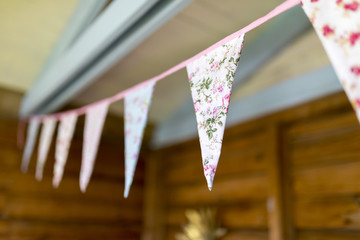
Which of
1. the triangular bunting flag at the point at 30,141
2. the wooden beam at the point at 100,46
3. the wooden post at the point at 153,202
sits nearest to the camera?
the wooden beam at the point at 100,46

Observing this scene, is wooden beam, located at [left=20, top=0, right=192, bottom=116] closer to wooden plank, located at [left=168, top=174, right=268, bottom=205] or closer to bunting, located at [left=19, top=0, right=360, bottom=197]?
bunting, located at [left=19, top=0, right=360, bottom=197]

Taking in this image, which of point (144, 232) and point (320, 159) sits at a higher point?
point (320, 159)

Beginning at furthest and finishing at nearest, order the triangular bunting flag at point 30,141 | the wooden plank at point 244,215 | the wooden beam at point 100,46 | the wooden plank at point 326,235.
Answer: the triangular bunting flag at point 30,141 < the wooden plank at point 244,215 < the wooden plank at point 326,235 < the wooden beam at point 100,46

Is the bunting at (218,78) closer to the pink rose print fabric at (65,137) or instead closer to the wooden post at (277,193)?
the pink rose print fabric at (65,137)

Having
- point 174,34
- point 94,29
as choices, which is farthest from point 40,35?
point 174,34

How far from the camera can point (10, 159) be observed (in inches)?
104

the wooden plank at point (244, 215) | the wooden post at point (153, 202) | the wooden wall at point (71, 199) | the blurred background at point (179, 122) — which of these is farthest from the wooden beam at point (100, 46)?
the wooden plank at point (244, 215)

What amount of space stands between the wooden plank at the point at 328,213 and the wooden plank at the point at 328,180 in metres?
0.05

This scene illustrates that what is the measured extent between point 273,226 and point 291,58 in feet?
3.86

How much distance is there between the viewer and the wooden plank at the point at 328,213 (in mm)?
1906

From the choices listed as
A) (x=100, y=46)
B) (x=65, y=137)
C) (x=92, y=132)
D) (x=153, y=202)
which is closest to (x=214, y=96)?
(x=100, y=46)

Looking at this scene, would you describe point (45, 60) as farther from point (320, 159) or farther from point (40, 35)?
point (320, 159)

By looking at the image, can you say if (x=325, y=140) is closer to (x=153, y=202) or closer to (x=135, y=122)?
(x=135, y=122)

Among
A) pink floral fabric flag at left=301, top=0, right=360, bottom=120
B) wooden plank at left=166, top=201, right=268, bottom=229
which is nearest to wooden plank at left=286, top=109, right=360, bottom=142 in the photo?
wooden plank at left=166, top=201, right=268, bottom=229
